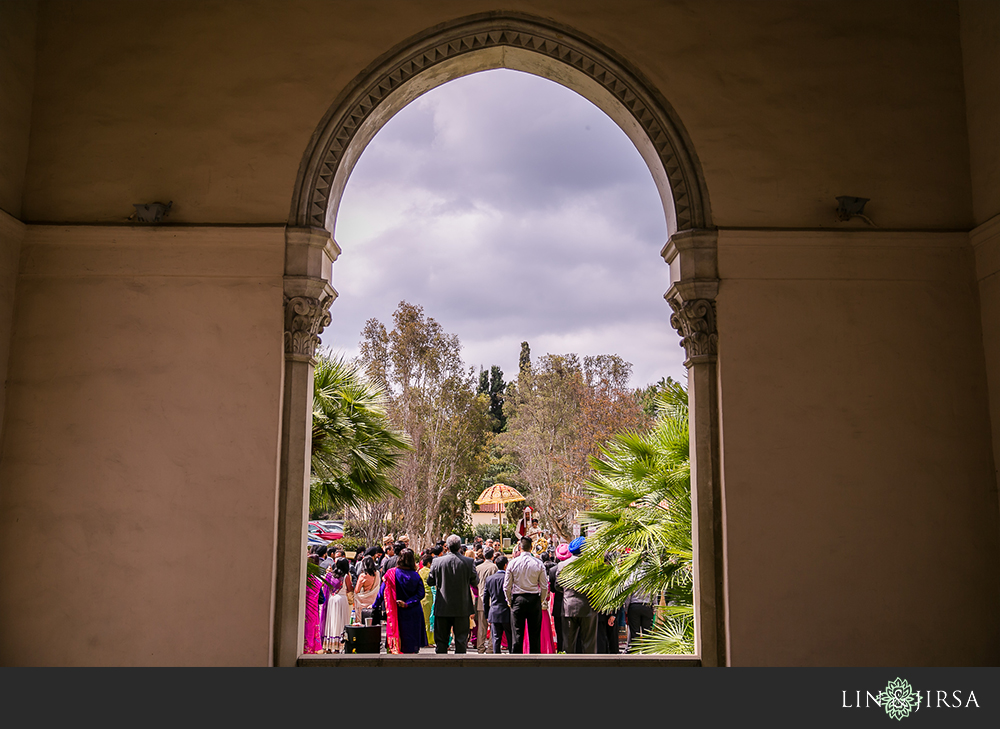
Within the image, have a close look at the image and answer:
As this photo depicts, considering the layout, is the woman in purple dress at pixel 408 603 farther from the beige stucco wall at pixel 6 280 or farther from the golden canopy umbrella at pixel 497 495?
the golden canopy umbrella at pixel 497 495

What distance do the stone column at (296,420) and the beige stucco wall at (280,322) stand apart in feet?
0.34

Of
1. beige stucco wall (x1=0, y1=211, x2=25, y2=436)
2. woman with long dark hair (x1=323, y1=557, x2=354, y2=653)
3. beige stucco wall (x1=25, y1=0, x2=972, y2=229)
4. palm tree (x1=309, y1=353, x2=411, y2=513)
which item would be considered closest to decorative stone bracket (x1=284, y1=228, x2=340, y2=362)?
beige stucco wall (x1=25, y1=0, x2=972, y2=229)

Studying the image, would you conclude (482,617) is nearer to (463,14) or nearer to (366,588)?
(366,588)

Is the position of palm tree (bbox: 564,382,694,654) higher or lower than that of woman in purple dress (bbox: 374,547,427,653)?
higher

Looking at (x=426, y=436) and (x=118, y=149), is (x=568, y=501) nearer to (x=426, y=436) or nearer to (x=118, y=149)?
(x=426, y=436)

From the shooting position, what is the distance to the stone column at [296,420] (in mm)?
4148

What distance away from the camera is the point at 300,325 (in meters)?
4.35

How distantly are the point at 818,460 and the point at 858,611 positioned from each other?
88cm

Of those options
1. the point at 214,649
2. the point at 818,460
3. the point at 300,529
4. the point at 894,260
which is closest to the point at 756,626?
the point at 818,460

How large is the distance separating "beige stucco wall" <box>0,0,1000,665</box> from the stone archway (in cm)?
10

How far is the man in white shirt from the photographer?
6602mm

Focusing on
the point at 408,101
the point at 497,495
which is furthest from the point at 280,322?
the point at 497,495

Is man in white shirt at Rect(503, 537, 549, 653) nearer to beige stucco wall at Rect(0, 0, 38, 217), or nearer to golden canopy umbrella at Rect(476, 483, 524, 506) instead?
beige stucco wall at Rect(0, 0, 38, 217)

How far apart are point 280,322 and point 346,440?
137 centimetres
